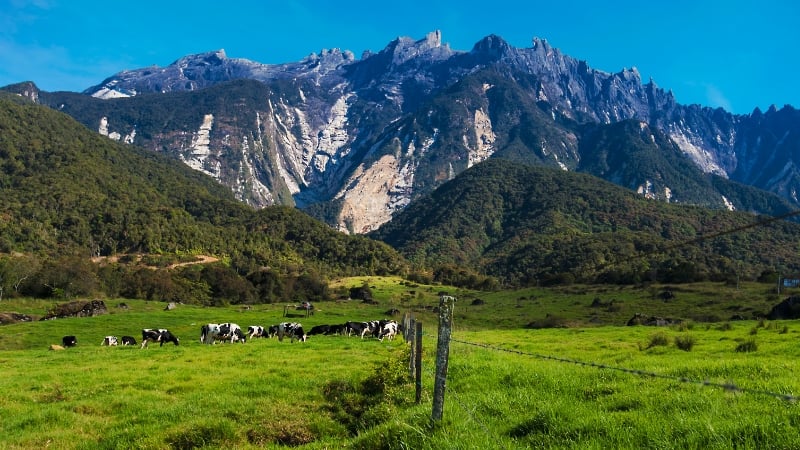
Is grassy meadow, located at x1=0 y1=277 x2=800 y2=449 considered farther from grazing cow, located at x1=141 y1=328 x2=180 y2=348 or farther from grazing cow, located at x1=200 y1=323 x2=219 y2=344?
grazing cow, located at x1=141 y1=328 x2=180 y2=348

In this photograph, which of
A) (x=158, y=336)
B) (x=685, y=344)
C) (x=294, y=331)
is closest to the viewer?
(x=685, y=344)

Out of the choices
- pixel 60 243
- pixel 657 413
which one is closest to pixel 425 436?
pixel 657 413

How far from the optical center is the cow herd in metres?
39.8

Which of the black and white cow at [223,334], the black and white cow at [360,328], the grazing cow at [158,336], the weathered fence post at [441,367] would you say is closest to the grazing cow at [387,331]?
the black and white cow at [360,328]

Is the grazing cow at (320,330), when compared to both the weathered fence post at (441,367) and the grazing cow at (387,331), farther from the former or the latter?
the weathered fence post at (441,367)

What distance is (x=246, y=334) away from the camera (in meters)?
43.3

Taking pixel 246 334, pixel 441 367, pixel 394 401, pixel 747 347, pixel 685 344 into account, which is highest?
pixel 441 367

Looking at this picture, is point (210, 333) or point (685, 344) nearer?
point (685, 344)

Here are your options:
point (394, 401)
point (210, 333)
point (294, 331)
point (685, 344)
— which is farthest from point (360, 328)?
Result: point (394, 401)

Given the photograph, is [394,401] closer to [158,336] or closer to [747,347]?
[747,347]

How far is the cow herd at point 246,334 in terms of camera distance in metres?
39.8

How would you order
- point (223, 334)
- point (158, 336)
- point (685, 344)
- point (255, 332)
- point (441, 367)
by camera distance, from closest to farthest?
point (441, 367)
point (685, 344)
point (223, 334)
point (158, 336)
point (255, 332)

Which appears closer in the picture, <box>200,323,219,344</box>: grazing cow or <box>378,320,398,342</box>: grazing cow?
<box>200,323,219,344</box>: grazing cow

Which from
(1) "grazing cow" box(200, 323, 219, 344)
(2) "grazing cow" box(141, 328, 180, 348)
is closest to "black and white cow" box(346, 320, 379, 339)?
(1) "grazing cow" box(200, 323, 219, 344)
